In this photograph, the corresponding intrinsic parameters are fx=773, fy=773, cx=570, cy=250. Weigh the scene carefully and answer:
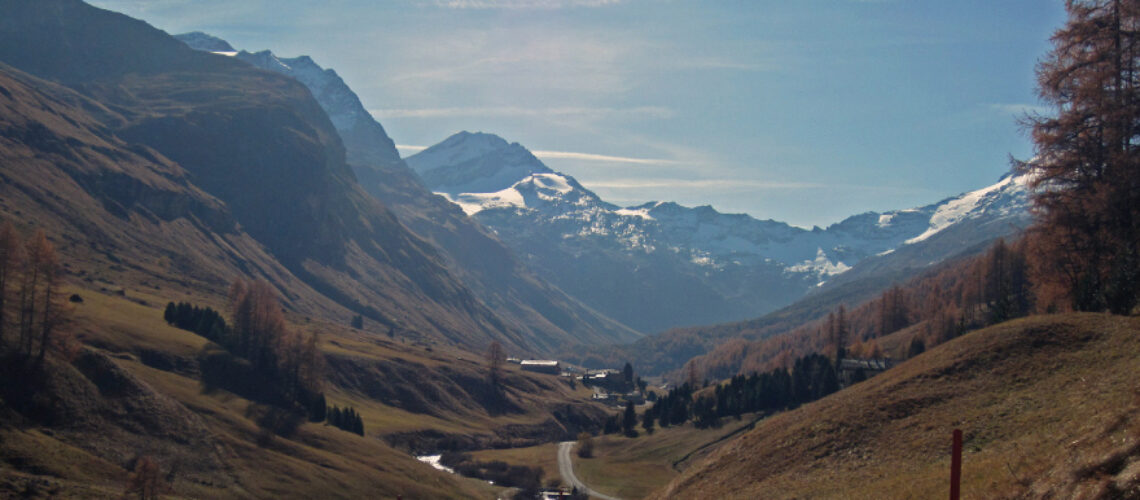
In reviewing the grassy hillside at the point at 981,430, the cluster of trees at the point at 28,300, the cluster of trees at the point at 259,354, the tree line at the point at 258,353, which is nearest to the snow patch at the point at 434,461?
the tree line at the point at 258,353

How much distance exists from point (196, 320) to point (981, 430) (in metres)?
169

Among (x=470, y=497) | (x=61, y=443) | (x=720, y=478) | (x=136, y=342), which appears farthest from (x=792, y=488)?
(x=136, y=342)

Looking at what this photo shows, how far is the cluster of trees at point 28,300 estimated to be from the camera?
89.0m

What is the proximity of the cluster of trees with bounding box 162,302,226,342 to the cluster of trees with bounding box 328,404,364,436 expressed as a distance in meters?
32.9

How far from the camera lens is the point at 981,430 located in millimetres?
36375

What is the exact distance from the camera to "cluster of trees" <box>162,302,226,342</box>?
165 metres

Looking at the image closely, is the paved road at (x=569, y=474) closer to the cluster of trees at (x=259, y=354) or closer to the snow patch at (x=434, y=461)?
the snow patch at (x=434, y=461)

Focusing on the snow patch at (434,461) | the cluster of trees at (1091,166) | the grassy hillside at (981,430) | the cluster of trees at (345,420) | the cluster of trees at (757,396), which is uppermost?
the cluster of trees at (1091,166)

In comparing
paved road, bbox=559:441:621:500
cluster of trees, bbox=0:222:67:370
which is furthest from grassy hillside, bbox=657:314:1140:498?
cluster of trees, bbox=0:222:67:370

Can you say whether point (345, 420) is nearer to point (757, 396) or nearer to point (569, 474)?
point (569, 474)

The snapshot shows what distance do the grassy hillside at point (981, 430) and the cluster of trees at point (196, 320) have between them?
13787cm

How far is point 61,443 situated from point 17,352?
15.1 m

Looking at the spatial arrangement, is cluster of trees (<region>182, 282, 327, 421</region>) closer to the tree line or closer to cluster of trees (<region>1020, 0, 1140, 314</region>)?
the tree line

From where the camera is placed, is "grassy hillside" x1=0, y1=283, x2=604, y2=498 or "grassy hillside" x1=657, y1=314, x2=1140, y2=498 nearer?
"grassy hillside" x1=657, y1=314, x2=1140, y2=498
